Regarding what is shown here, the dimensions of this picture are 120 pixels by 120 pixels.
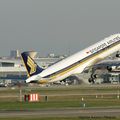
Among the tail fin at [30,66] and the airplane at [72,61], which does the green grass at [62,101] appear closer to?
the airplane at [72,61]

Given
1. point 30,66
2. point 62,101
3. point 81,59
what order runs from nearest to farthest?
point 62,101 < point 30,66 < point 81,59

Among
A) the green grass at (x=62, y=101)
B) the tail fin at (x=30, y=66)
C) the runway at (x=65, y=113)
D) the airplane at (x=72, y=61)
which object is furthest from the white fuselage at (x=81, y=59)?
the runway at (x=65, y=113)

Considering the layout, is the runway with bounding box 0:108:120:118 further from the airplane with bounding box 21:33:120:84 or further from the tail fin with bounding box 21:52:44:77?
the tail fin with bounding box 21:52:44:77

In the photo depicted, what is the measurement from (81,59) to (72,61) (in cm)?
164

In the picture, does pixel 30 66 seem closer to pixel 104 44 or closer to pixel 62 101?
pixel 104 44

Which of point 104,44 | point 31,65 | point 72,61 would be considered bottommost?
point 31,65

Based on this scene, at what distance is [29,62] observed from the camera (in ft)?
361

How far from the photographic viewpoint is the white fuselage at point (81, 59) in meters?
109

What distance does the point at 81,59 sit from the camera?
11006 centimetres

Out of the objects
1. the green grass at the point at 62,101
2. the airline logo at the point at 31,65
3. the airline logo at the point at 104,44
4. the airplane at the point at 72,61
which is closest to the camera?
the green grass at the point at 62,101

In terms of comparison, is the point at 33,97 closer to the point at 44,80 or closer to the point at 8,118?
the point at 44,80

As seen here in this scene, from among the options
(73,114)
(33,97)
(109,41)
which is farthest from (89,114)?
(109,41)

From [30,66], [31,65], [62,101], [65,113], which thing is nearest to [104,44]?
[31,65]

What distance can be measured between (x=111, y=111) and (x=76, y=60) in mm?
44037
